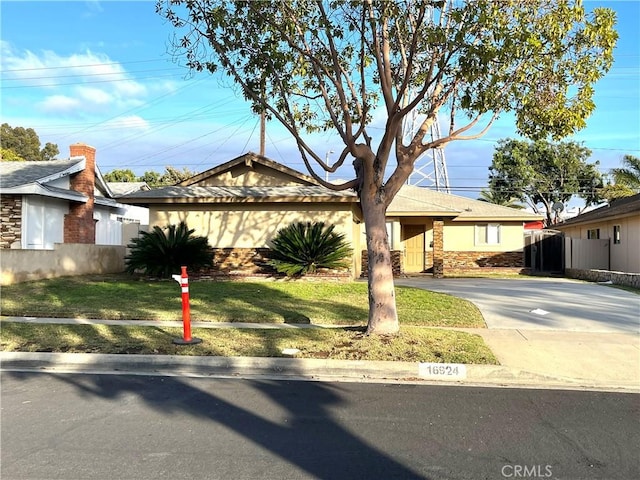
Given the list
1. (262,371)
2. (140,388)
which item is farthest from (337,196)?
(140,388)

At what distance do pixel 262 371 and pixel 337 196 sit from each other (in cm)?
1048

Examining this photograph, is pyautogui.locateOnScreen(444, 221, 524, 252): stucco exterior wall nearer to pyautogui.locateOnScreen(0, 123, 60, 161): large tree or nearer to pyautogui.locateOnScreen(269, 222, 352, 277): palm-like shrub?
pyautogui.locateOnScreen(269, 222, 352, 277): palm-like shrub

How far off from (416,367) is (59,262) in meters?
13.8

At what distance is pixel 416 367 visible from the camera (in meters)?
7.23

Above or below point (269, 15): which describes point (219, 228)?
below

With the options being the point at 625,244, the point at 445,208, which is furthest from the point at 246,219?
the point at 625,244

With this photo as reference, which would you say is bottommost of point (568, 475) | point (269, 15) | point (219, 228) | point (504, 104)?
point (568, 475)

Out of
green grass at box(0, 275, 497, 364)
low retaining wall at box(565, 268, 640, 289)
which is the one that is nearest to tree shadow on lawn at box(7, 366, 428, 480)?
green grass at box(0, 275, 497, 364)

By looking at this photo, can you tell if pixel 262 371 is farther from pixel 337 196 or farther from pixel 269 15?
pixel 337 196

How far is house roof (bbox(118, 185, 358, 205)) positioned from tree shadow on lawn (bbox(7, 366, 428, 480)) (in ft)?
35.8

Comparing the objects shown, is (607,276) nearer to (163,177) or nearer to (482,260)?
(482,260)

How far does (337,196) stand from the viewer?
17375mm

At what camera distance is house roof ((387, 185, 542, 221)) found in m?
22.3

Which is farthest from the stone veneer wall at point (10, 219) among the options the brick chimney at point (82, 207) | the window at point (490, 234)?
the window at point (490, 234)
